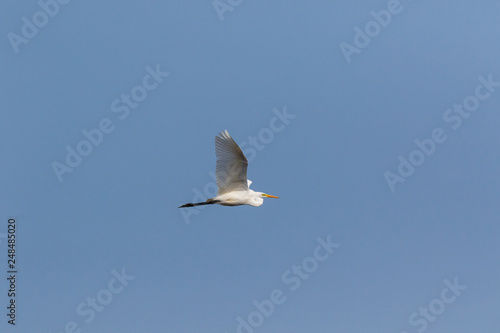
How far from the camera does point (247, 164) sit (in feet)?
79.0

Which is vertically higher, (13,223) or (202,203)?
(13,223)

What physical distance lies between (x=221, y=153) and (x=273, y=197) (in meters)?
3.17

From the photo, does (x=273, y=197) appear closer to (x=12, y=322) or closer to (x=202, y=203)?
(x=202, y=203)

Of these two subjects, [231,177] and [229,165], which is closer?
[229,165]

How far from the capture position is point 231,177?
24438 millimetres

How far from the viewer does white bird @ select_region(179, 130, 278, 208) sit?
2378 cm

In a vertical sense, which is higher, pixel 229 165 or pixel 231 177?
pixel 229 165

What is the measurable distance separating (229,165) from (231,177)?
48 cm

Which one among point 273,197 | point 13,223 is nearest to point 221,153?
point 273,197

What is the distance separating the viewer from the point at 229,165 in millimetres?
24141

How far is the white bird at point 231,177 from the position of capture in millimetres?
23781

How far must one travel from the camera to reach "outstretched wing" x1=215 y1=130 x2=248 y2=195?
77.8 feet

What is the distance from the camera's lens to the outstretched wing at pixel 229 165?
23719 mm

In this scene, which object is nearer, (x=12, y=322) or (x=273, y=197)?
(x=12, y=322)
